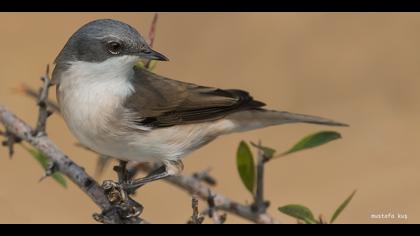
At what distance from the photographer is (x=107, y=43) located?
419cm

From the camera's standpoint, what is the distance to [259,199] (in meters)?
4.14

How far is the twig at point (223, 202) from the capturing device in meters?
4.16

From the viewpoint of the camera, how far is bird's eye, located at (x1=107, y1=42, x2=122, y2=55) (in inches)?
165

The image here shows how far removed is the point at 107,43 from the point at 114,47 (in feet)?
0.16

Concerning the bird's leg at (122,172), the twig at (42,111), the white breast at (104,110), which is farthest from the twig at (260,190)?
the twig at (42,111)

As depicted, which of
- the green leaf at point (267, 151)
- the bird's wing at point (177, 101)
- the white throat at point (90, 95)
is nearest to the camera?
the green leaf at point (267, 151)

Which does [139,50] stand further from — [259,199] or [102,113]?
[259,199]

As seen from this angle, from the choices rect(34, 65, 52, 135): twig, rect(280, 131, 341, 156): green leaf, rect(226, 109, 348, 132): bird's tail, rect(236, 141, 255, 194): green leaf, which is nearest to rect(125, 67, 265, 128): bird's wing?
rect(226, 109, 348, 132): bird's tail

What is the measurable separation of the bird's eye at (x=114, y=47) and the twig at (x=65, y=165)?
669 mm

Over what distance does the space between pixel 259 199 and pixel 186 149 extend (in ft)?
2.58

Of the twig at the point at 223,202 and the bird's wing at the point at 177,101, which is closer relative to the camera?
the twig at the point at 223,202

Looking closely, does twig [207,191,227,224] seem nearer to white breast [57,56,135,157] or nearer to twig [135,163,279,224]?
twig [135,163,279,224]

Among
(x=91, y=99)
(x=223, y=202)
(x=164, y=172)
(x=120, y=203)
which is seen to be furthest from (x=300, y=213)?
(x=91, y=99)

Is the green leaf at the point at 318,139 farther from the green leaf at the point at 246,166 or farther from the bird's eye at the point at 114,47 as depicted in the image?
the bird's eye at the point at 114,47
